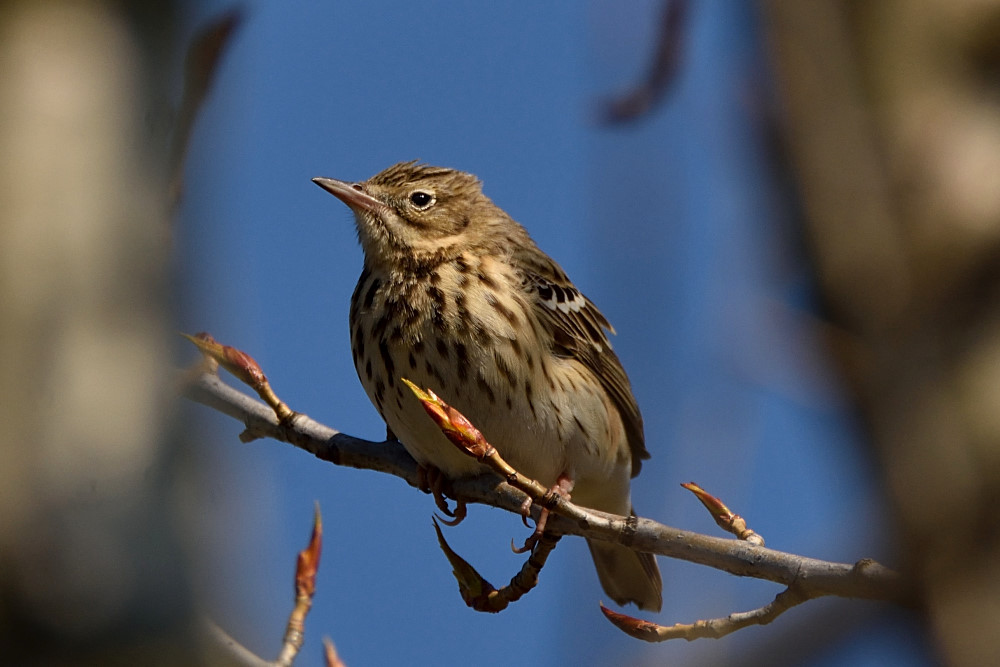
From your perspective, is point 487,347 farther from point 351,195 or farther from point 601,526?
point 601,526

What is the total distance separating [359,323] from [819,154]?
5169mm

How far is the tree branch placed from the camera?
336 cm

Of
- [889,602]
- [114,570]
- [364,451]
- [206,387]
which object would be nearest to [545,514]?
[364,451]

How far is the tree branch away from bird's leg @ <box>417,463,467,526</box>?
0.05 metres

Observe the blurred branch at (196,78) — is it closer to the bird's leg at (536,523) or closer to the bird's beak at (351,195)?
the bird's leg at (536,523)

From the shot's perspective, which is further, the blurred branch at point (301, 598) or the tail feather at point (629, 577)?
the tail feather at point (629, 577)

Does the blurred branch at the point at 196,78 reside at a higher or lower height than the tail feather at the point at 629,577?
higher

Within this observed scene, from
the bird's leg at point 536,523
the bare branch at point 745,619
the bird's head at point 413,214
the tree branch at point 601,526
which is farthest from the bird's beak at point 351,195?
the bare branch at point 745,619

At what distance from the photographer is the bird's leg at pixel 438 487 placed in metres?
6.01

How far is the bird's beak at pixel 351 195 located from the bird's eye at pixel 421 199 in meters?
0.25

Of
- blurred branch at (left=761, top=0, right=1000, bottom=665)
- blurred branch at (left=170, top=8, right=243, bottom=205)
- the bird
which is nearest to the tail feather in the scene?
the bird

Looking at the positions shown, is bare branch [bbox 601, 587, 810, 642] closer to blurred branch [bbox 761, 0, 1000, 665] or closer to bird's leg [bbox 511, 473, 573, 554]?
bird's leg [bbox 511, 473, 573, 554]

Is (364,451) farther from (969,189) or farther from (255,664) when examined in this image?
(969,189)

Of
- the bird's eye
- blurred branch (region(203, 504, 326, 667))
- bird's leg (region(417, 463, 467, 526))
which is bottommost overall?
blurred branch (region(203, 504, 326, 667))
